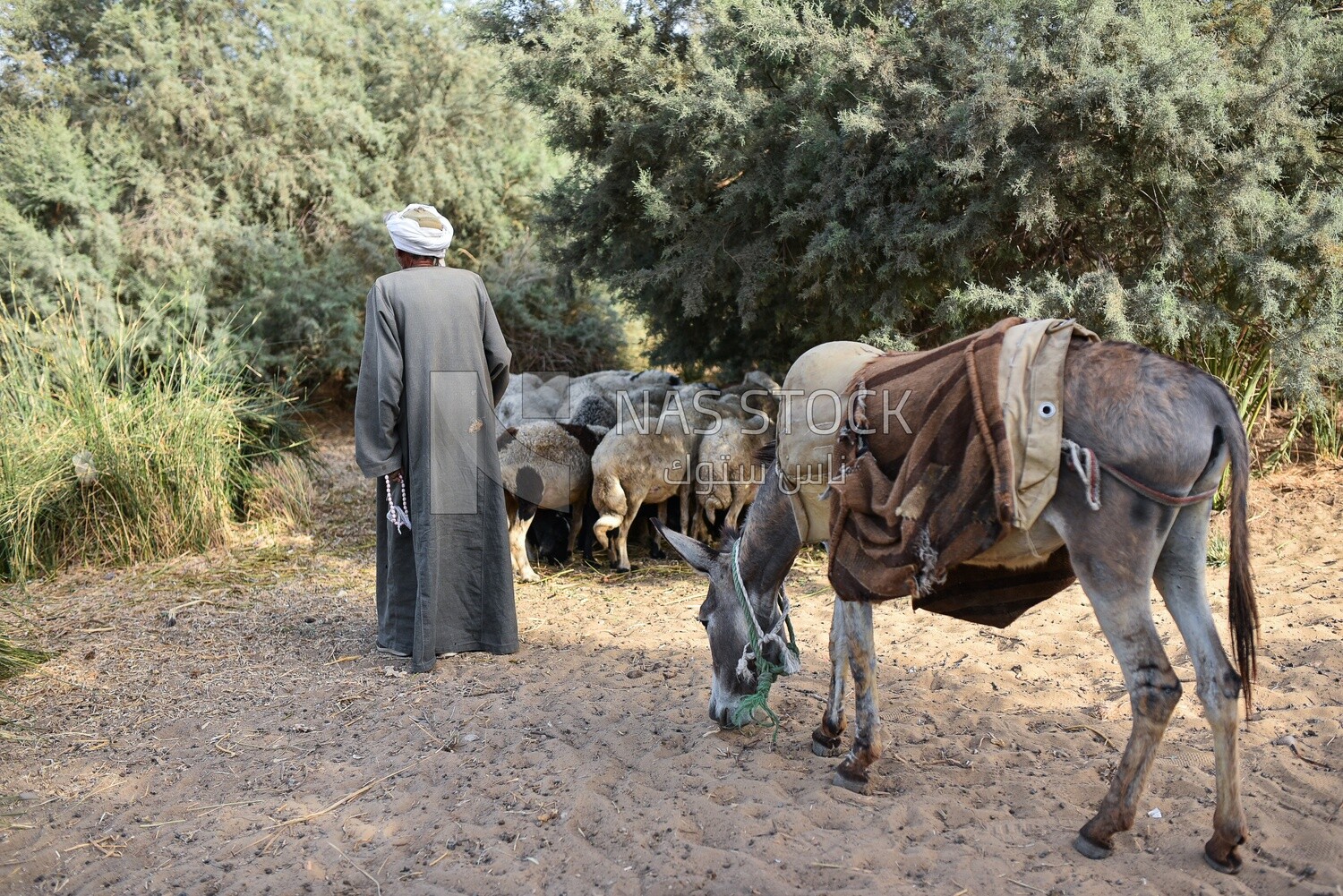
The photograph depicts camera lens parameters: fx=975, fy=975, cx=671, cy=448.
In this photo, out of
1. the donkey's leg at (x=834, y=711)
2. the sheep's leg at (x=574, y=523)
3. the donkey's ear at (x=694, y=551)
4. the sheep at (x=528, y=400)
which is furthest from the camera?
the sheep at (x=528, y=400)

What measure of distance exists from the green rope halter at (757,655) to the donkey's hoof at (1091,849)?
120 cm

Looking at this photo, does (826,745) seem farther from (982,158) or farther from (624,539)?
(982,158)

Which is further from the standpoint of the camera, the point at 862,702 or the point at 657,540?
the point at 657,540

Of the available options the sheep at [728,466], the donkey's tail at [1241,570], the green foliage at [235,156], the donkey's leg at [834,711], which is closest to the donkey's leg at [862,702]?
the donkey's leg at [834,711]

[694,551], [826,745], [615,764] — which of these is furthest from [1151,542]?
[615,764]

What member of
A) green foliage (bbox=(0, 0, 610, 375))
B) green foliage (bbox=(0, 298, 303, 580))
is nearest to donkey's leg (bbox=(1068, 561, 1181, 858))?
green foliage (bbox=(0, 298, 303, 580))

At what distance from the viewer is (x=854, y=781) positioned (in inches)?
143

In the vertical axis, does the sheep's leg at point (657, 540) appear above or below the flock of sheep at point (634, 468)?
below

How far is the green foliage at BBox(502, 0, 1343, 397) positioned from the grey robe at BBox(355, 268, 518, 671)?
2.33m

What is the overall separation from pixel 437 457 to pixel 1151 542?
137 inches

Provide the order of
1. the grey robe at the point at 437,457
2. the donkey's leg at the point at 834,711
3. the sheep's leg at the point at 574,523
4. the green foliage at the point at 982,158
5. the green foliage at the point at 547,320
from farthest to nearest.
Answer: the green foliage at the point at 547,320 < the sheep's leg at the point at 574,523 < the green foliage at the point at 982,158 < the grey robe at the point at 437,457 < the donkey's leg at the point at 834,711

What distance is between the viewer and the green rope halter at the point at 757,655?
3.93 meters

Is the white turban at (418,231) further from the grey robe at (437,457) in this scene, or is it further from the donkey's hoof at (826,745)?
the donkey's hoof at (826,745)

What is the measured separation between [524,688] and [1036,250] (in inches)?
177
